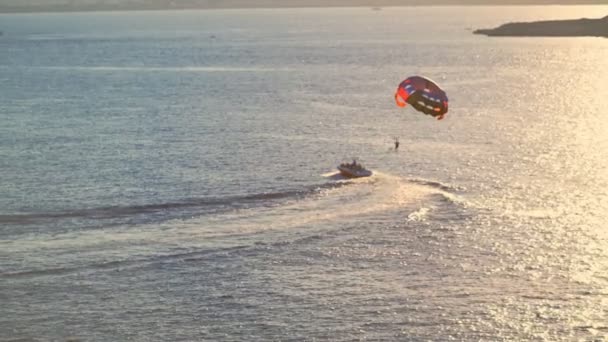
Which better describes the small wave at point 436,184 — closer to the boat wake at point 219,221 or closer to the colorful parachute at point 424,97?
the boat wake at point 219,221

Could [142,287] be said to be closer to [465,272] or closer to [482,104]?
[465,272]

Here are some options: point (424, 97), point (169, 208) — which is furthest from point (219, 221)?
point (424, 97)

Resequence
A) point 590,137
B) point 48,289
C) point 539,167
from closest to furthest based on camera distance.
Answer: point 48,289 < point 539,167 < point 590,137

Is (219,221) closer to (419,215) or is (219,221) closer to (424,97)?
(419,215)

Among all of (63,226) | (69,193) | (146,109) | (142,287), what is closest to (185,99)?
(146,109)

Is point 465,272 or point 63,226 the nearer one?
point 465,272

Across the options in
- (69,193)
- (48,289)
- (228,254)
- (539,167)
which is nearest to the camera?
(48,289)
